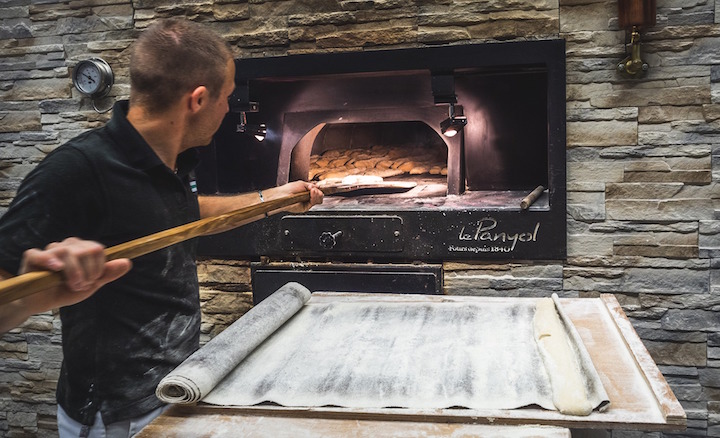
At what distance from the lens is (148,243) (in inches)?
56.7

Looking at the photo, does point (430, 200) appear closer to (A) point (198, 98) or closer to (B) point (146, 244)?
(A) point (198, 98)

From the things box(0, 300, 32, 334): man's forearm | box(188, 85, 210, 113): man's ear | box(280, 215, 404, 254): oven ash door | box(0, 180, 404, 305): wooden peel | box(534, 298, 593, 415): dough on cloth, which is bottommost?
box(280, 215, 404, 254): oven ash door

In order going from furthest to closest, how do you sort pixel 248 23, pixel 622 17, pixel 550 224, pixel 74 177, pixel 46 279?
pixel 248 23 < pixel 550 224 < pixel 622 17 < pixel 74 177 < pixel 46 279

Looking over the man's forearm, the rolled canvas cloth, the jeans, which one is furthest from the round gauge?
the man's forearm

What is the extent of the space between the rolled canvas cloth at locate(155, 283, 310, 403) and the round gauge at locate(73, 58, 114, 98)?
170cm

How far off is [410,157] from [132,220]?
7.15ft

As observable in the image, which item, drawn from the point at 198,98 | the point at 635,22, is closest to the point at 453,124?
the point at 635,22

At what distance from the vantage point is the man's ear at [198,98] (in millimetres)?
→ 1969

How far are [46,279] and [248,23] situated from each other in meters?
2.31

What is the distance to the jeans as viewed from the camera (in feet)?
5.76

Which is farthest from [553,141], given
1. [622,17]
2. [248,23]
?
[248,23]

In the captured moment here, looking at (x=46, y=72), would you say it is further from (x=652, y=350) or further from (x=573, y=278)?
(x=652, y=350)

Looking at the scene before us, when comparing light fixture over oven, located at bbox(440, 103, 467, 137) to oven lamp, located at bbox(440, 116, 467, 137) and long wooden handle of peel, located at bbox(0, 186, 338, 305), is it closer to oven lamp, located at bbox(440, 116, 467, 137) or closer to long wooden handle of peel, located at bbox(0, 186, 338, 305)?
oven lamp, located at bbox(440, 116, 467, 137)

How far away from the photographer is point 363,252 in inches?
126
